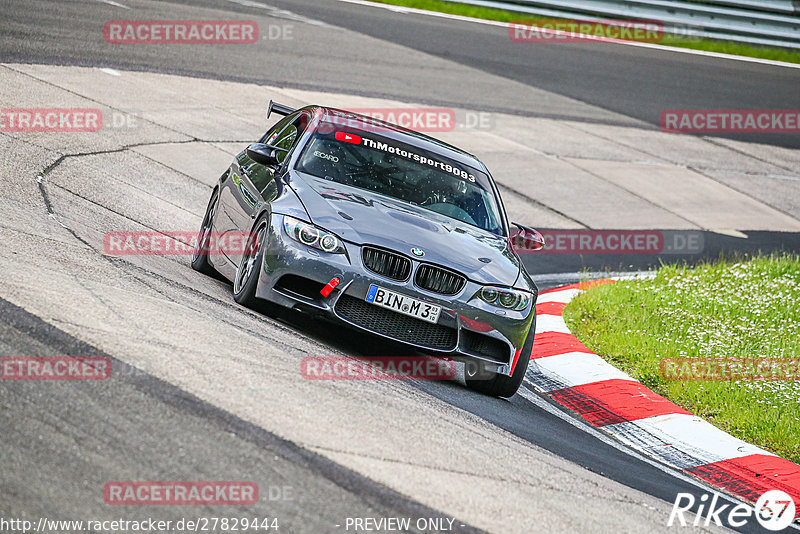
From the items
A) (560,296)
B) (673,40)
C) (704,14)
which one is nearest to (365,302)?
(560,296)

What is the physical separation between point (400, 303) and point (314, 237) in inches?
27.5

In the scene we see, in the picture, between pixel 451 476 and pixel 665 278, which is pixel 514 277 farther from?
pixel 665 278

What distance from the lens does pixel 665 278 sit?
11516 millimetres

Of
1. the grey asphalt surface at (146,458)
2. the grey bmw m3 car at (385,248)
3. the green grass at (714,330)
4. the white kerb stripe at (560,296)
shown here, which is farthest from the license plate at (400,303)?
the white kerb stripe at (560,296)

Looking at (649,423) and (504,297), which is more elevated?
(504,297)

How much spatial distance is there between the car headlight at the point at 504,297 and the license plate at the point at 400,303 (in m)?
0.42

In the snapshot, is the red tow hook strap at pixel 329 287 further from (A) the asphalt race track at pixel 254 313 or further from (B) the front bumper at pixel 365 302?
(A) the asphalt race track at pixel 254 313

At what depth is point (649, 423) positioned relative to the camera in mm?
7391

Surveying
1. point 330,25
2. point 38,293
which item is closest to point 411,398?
point 38,293

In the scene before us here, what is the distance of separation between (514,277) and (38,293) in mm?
3101

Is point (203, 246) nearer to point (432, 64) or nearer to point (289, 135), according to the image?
point (289, 135)

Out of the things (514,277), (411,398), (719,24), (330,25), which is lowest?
(411,398)

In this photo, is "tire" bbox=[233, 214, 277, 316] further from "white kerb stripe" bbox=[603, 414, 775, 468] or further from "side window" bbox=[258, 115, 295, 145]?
→ "white kerb stripe" bbox=[603, 414, 775, 468]

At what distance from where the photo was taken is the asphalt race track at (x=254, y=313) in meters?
4.21
